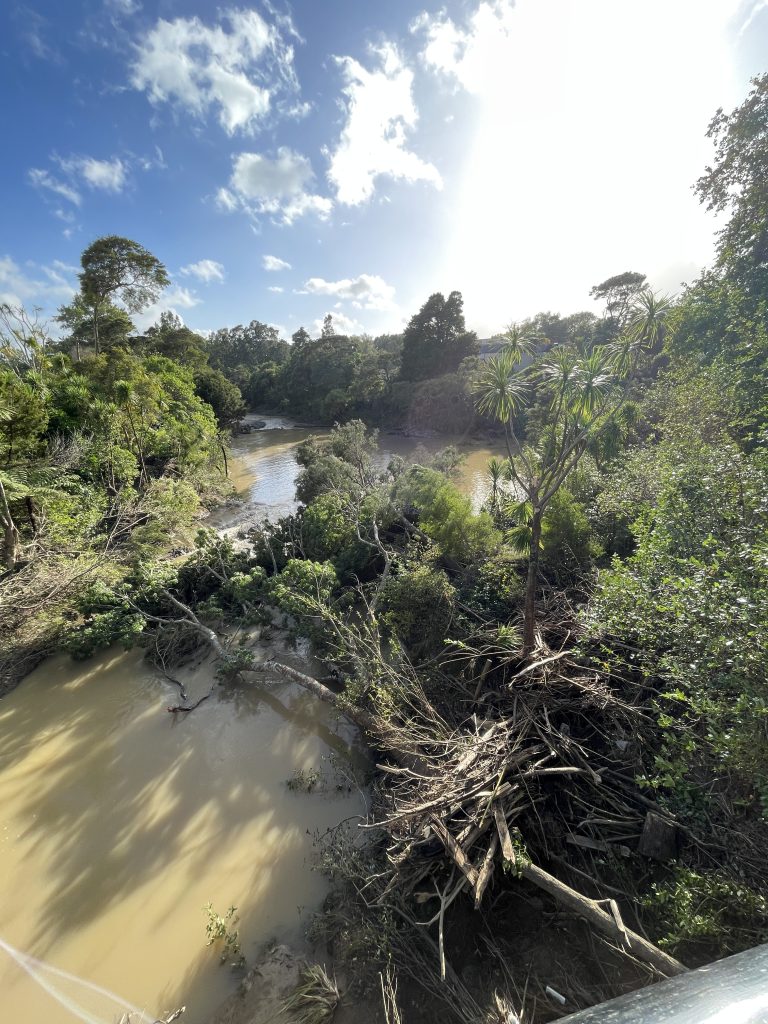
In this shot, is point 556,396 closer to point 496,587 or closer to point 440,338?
point 496,587

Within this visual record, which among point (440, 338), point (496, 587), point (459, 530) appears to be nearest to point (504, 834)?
point (496, 587)

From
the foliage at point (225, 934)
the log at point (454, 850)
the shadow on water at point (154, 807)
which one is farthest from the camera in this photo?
the shadow on water at point (154, 807)

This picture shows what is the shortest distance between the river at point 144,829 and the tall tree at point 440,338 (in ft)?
116

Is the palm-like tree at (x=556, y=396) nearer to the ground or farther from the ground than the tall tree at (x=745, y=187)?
nearer to the ground

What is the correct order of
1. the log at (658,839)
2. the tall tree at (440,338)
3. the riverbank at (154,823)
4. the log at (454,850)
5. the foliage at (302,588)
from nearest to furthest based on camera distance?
the log at (454,850) < the log at (658,839) < the riverbank at (154,823) < the foliage at (302,588) < the tall tree at (440,338)

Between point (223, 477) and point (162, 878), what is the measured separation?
64.2 feet

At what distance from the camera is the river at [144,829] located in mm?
4867

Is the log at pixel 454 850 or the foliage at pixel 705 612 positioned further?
the log at pixel 454 850

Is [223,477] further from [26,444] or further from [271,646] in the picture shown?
[271,646]

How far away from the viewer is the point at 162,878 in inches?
224

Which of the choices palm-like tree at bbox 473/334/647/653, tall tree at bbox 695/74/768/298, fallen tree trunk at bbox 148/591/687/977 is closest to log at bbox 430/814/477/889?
fallen tree trunk at bbox 148/591/687/977

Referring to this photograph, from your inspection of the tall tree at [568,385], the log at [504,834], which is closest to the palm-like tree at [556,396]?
the tall tree at [568,385]

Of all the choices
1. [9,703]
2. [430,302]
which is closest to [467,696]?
[9,703]

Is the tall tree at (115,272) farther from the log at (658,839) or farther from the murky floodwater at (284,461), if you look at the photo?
the log at (658,839)
